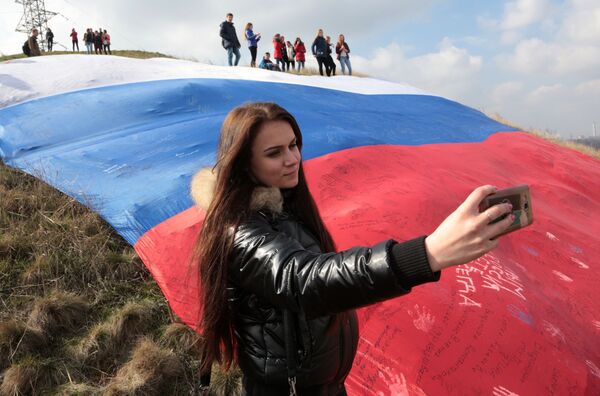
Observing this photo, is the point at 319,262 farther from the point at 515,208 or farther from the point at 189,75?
the point at 189,75

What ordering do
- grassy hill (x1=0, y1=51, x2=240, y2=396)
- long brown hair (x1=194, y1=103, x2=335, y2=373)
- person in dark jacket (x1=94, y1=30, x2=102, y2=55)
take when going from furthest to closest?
1. person in dark jacket (x1=94, y1=30, x2=102, y2=55)
2. grassy hill (x1=0, y1=51, x2=240, y2=396)
3. long brown hair (x1=194, y1=103, x2=335, y2=373)

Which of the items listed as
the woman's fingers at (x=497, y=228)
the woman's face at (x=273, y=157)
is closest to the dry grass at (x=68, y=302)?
the woman's face at (x=273, y=157)

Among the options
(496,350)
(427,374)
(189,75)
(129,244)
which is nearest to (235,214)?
(427,374)

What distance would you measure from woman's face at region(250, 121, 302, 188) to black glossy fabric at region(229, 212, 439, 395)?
121 mm

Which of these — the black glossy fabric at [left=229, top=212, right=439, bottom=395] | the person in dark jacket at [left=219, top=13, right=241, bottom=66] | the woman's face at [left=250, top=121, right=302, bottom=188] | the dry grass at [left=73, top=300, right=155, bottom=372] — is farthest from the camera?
the person in dark jacket at [left=219, top=13, right=241, bottom=66]

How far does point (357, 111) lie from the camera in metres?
5.70

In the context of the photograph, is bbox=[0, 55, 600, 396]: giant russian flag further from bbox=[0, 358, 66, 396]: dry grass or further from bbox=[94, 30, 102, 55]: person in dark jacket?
bbox=[94, 30, 102, 55]: person in dark jacket

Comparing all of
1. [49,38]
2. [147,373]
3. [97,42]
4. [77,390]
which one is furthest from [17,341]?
[49,38]

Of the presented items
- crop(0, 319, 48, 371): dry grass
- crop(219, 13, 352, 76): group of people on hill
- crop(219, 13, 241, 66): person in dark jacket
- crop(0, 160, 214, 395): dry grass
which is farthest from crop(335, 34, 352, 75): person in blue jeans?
crop(0, 319, 48, 371): dry grass

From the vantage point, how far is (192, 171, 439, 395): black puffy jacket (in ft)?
3.09

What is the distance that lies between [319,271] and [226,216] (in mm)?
355

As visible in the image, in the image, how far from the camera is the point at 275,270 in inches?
42.9

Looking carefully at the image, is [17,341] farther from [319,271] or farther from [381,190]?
[381,190]

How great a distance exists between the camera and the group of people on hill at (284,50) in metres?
10.7
